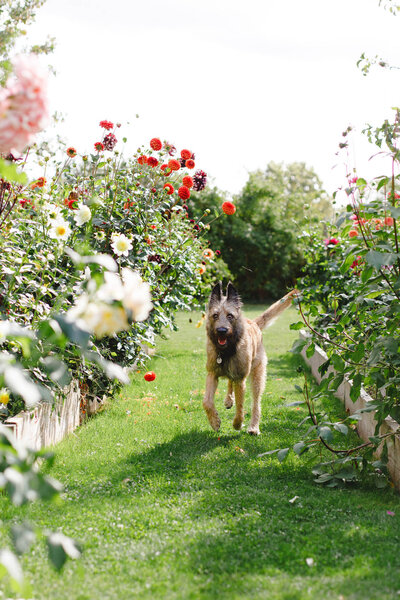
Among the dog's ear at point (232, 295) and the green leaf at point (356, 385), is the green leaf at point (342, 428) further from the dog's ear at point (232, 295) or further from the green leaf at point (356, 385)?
the dog's ear at point (232, 295)

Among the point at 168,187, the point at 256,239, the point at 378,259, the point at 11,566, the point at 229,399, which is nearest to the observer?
the point at 11,566

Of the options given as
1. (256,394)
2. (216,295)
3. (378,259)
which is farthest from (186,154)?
(378,259)

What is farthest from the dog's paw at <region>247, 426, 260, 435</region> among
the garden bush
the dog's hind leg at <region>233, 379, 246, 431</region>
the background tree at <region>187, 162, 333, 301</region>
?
the background tree at <region>187, 162, 333, 301</region>

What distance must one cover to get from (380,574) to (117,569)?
48.7 inches

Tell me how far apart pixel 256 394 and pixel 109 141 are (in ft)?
9.77

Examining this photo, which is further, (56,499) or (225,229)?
(225,229)

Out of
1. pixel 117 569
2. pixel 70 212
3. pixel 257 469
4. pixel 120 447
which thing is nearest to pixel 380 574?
pixel 117 569

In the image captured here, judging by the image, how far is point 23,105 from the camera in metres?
1.63

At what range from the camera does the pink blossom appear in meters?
1.61

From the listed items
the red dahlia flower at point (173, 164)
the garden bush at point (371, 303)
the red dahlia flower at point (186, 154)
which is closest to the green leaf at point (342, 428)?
the garden bush at point (371, 303)

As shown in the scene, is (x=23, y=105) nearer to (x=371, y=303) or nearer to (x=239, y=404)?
(x=371, y=303)

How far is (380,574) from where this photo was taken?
249 cm

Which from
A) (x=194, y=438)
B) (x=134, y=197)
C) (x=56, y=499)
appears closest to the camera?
(x=56, y=499)

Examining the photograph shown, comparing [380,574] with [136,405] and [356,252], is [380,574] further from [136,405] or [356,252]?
[136,405]
